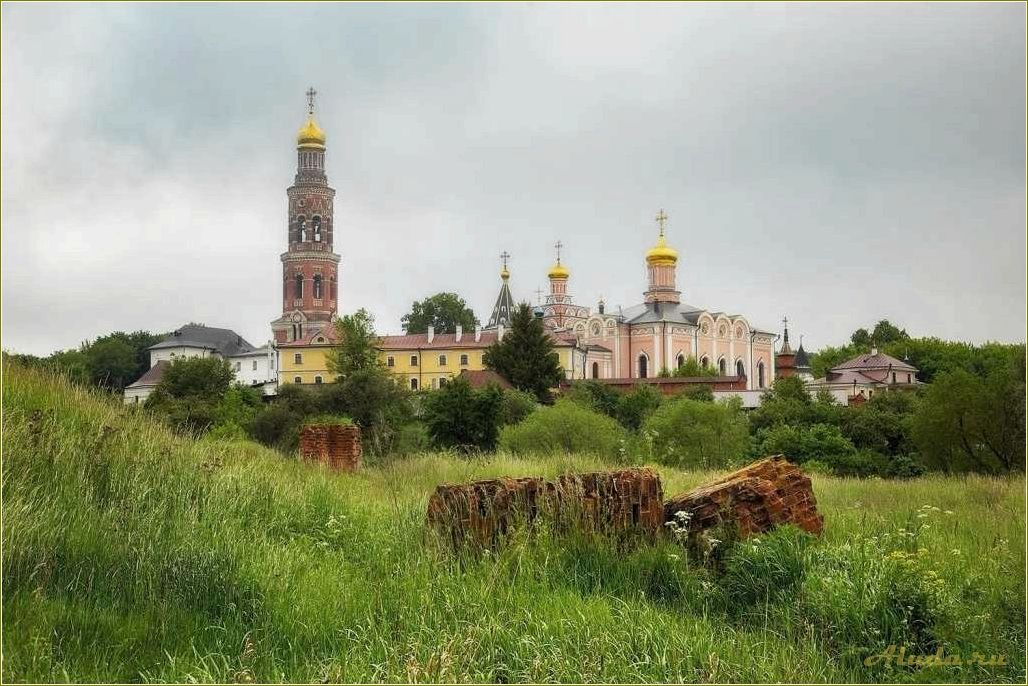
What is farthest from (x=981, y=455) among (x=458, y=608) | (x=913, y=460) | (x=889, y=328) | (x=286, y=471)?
(x=889, y=328)

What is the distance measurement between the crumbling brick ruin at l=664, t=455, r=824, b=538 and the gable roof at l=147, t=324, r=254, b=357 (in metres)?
66.8

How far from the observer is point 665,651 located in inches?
203

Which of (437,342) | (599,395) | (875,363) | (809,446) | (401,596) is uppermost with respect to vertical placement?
(437,342)

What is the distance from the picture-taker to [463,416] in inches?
1587

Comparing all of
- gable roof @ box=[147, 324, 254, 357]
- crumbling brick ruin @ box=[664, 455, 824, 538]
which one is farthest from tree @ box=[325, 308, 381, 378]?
crumbling brick ruin @ box=[664, 455, 824, 538]

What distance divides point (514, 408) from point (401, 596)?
37278 millimetres

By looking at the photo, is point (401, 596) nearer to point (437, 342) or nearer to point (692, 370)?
point (692, 370)

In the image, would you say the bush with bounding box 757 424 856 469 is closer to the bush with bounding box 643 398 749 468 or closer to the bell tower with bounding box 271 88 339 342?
the bush with bounding box 643 398 749 468

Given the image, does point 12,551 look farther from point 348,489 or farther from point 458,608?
point 348,489

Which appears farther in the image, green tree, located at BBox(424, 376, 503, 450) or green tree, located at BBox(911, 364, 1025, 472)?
green tree, located at BBox(424, 376, 503, 450)

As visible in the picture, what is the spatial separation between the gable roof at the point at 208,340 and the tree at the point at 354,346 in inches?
412

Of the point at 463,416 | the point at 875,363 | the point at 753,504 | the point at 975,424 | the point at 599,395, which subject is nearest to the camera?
the point at 753,504

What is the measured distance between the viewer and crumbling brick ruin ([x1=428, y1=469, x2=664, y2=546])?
7047 millimetres

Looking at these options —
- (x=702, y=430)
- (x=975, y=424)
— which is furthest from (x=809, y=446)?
(x=702, y=430)
